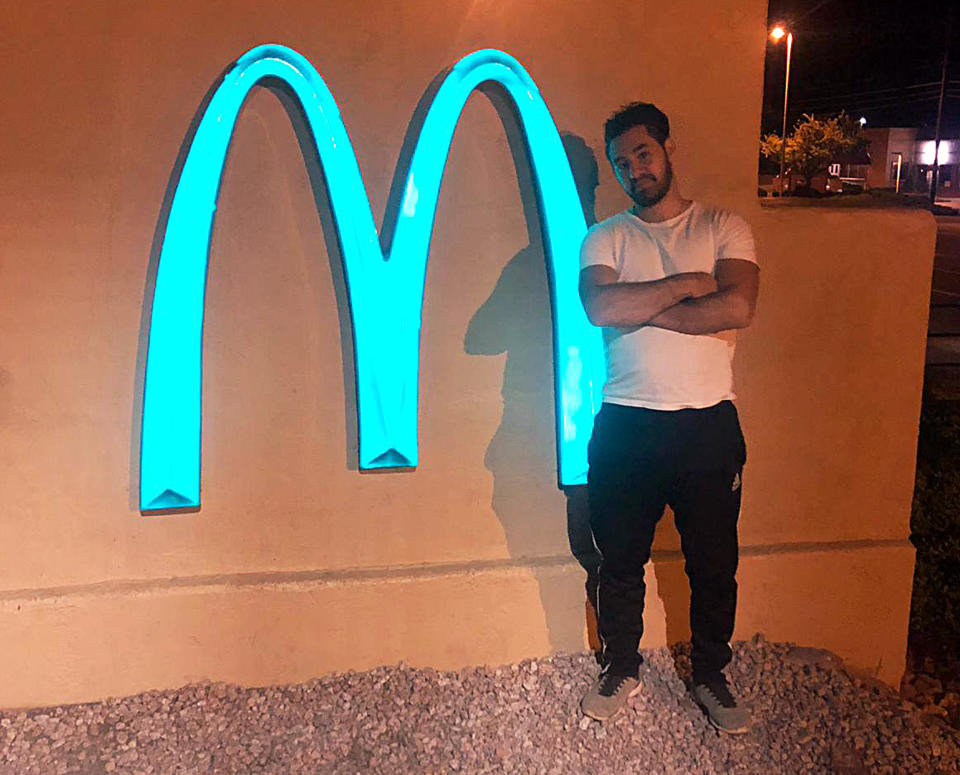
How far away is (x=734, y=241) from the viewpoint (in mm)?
2867

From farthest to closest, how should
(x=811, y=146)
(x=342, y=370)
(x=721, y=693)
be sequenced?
1. (x=811, y=146)
2. (x=342, y=370)
3. (x=721, y=693)

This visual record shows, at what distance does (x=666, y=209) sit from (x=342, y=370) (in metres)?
1.39

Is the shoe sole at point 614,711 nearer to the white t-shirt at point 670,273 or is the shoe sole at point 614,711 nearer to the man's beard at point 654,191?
the white t-shirt at point 670,273

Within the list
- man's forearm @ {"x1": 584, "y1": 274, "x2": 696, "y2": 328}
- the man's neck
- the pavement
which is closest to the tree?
the pavement

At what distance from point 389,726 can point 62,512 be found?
1534 mm

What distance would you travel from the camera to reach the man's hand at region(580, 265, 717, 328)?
9.27 ft

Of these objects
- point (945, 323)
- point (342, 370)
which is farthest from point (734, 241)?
point (945, 323)

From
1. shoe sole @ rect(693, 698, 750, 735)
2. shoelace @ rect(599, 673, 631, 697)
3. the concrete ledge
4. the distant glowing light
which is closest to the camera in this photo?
shoe sole @ rect(693, 698, 750, 735)

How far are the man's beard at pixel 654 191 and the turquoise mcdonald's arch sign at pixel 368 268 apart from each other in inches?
15.0

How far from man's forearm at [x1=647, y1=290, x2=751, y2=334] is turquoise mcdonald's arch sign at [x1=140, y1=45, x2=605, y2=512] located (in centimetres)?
54

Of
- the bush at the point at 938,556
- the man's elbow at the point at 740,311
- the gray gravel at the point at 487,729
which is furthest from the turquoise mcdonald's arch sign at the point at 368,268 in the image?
the bush at the point at 938,556

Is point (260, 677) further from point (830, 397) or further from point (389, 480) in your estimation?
point (830, 397)

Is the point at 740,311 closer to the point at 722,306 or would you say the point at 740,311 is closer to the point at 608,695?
the point at 722,306

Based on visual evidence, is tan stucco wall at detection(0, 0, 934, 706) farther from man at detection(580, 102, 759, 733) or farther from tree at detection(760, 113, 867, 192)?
tree at detection(760, 113, 867, 192)
